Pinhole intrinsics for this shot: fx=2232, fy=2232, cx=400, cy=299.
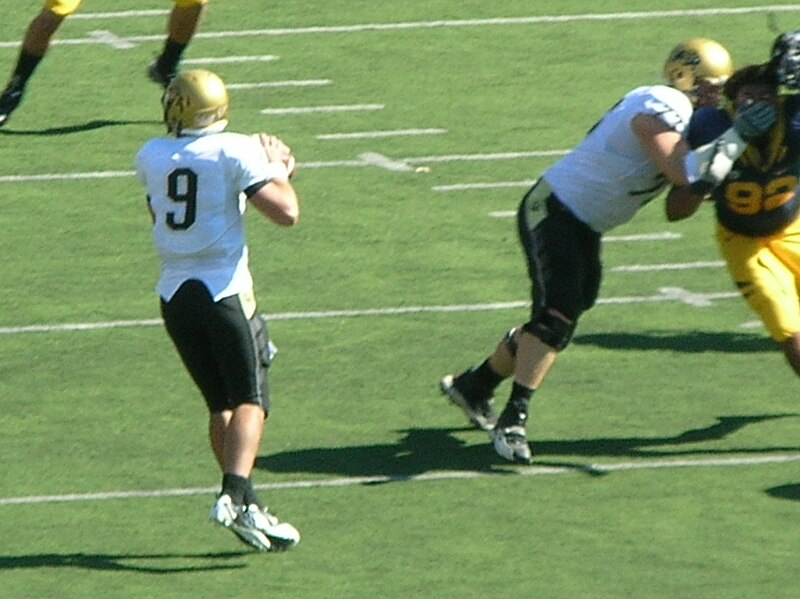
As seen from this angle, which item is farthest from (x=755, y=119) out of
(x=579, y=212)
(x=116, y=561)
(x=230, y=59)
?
(x=230, y=59)

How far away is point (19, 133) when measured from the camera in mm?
12672

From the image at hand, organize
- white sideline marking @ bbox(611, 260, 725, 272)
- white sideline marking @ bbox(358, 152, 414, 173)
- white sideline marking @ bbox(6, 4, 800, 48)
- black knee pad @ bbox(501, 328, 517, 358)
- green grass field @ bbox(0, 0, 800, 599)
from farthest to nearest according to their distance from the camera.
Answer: white sideline marking @ bbox(6, 4, 800, 48), white sideline marking @ bbox(358, 152, 414, 173), white sideline marking @ bbox(611, 260, 725, 272), black knee pad @ bbox(501, 328, 517, 358), green grass field @ bbox(0, 0, 800, 599)

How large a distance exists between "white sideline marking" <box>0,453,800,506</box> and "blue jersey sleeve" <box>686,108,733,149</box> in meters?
1.18

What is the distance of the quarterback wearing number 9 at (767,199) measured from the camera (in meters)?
8.25

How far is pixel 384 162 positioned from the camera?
1224 centimetres

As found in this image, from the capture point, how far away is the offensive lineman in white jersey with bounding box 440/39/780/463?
26.8 ft

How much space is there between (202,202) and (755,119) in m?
2.04

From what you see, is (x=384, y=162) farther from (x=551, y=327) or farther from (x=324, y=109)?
(x=551, y=327)

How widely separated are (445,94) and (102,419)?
511 cm

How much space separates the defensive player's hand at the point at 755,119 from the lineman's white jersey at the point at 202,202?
1.81 m

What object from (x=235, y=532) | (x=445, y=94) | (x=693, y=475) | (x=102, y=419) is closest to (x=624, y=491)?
(x=693, y=475)

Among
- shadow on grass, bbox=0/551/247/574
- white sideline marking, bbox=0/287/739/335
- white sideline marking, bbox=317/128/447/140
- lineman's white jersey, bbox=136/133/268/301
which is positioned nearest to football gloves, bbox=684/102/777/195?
lineman's white jersey, bbox=136/133/268/301

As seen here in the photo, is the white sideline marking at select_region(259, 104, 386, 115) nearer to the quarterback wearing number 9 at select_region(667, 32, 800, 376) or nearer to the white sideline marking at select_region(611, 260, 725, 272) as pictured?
the white sideline marking at select_region(611, 260, 725, 272)

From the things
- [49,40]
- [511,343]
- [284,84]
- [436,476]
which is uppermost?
[511,343]
